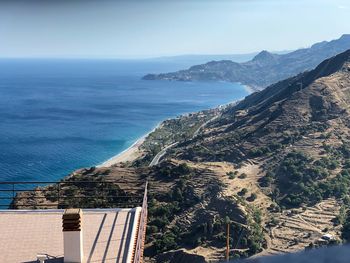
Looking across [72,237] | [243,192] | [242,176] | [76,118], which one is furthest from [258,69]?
[72,237]

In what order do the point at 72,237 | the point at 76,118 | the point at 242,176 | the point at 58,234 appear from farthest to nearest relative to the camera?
the point at 76,118 → the point at 242,176 → the point at 58,234 → the point at 72,237

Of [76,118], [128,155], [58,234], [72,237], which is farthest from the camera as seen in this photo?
[76,118]

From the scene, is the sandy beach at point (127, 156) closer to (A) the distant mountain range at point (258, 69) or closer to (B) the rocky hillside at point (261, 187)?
(B) the rocky hillside at point (261, 187)

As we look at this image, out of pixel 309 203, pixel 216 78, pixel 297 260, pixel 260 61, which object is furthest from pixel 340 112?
pixel 260 61

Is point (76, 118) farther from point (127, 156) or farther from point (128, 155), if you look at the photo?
point (127, 156)

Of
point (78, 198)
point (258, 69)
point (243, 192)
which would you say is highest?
point (258, 69)

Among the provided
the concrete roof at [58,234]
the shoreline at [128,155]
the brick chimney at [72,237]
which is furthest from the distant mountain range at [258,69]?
the brick chimney at [72,237]

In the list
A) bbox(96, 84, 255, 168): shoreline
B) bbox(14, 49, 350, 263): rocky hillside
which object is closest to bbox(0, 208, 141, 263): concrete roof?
bbox(14, 49, 350, 263): rocky hillside

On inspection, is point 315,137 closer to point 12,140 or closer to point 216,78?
point 12,140

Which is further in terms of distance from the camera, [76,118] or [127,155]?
[76,118]
